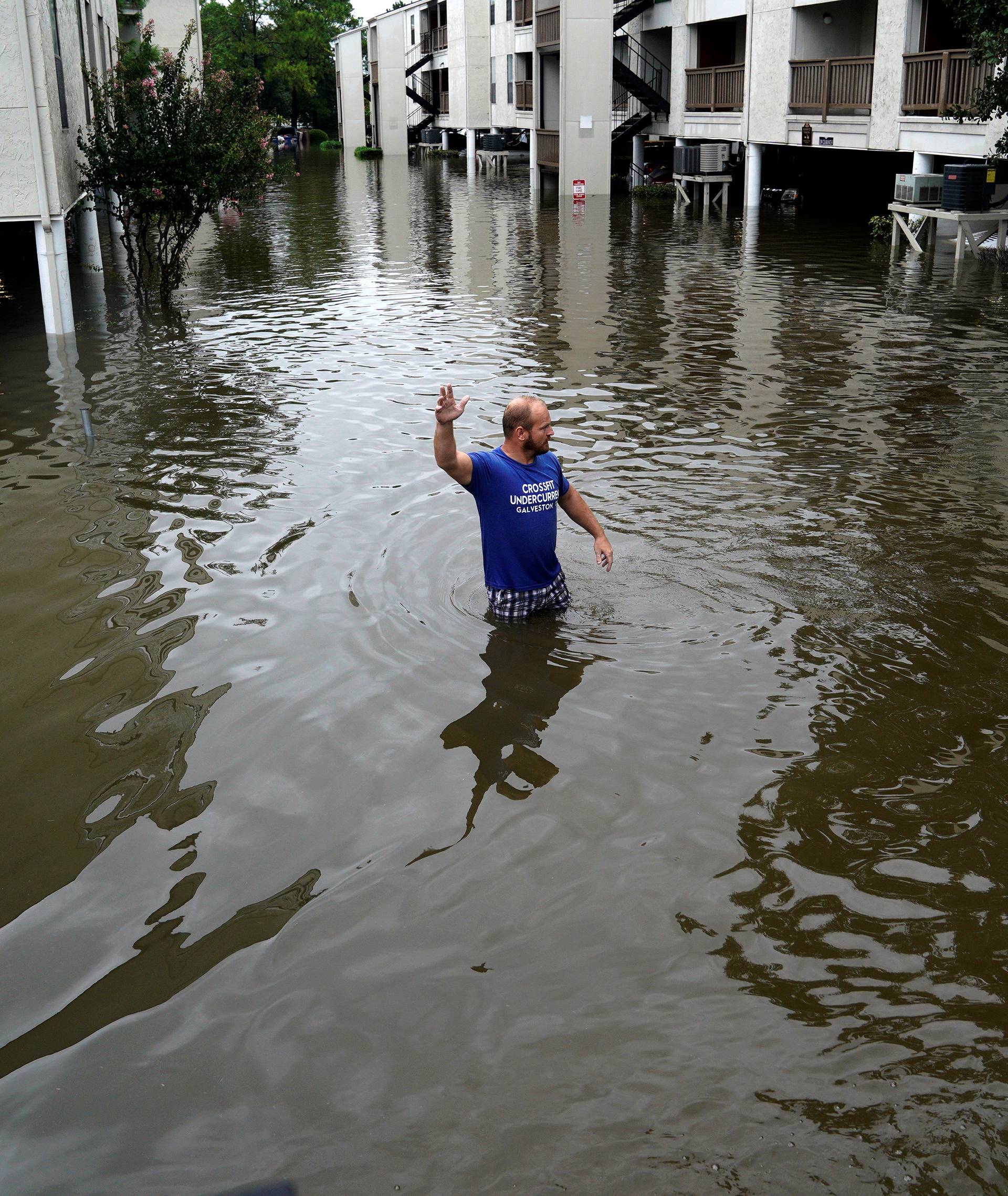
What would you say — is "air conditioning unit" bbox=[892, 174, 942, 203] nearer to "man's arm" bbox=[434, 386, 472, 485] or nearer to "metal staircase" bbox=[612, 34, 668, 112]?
"metal staircase" bbox=[612, 34, 668, 112]

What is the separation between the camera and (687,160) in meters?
36.6

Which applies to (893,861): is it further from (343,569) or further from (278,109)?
(278,109)

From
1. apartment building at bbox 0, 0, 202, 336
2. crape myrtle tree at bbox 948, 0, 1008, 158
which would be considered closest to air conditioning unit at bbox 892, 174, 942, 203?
crape myrtle tree at bbox 948, 0, 1008, 158

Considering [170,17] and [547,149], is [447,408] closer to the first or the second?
[547,149]

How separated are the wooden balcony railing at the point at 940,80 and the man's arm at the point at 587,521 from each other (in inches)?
697

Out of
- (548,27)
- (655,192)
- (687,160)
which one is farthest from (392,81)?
(687,160)

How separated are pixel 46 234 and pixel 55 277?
2.41 feet

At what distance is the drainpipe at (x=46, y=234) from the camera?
49.4ft

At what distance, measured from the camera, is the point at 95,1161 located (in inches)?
147

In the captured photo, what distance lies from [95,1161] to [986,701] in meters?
4.83

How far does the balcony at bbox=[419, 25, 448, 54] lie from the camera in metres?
71.8

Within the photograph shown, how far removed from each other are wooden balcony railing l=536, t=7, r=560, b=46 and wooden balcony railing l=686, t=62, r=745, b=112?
21.6ft

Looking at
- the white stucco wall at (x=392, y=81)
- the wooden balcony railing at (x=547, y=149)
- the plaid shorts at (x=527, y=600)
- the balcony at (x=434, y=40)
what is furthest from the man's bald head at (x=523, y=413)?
the white stucco wall at (x=392, y=81)

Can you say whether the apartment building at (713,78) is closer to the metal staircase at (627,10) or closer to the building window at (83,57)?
the metal staircase at (627,10)
